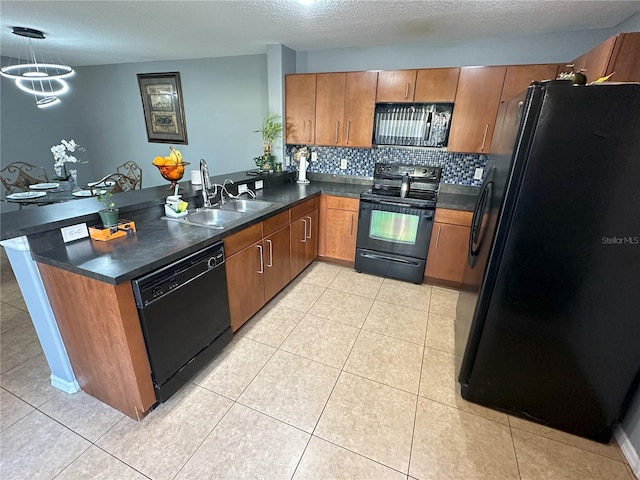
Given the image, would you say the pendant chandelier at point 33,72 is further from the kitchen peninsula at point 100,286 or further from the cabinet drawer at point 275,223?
the cabinet drawer at point 275,223

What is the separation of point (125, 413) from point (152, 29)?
10.4 feet

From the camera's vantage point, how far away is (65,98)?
4.91 metres

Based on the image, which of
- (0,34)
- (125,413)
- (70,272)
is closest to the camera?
(70,272)

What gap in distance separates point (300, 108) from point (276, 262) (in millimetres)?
1830

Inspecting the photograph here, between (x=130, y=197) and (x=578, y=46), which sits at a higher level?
(x=578, y=46)

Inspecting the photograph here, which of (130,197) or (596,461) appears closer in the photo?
(596,461)

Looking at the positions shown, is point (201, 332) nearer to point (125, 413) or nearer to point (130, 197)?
point (125, 413)

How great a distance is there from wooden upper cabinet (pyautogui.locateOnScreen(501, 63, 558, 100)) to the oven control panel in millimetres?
886

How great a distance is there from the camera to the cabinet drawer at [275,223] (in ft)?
7.46

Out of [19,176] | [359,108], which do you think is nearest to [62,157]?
[19,176]

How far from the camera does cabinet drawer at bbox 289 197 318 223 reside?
8.89ft

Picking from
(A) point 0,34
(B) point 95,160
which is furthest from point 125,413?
(B) point 95,160

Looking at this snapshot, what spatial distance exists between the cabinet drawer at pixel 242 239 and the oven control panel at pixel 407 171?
174 centimetres

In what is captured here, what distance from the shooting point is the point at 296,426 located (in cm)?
153
